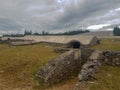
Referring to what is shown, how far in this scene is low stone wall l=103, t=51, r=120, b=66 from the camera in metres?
17.2

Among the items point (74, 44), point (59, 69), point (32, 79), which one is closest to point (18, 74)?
point (32, 79)

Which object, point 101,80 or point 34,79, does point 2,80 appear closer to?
point 34,79

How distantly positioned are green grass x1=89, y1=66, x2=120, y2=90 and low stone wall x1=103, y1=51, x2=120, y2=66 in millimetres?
580

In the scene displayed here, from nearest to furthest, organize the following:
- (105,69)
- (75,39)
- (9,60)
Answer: (105,69) → (9,60) → (75,39)

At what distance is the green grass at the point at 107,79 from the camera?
12.7 metres

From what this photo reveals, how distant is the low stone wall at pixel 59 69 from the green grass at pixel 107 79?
275 centimetres

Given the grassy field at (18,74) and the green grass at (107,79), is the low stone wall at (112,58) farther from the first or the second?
the grassy field at (18,74)

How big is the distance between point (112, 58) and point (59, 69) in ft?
15.2

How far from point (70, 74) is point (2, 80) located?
5.49m

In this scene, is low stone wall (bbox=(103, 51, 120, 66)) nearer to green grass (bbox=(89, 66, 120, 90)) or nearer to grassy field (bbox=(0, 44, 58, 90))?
green grass (bbox=(89, 66, 120, 90))

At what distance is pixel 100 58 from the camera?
1666 cm

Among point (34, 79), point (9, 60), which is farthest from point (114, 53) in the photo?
point (9, 60)

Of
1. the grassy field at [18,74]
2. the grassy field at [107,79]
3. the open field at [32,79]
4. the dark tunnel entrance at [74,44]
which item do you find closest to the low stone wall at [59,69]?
the open field at [32,79]

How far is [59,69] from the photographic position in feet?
52.6
